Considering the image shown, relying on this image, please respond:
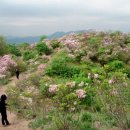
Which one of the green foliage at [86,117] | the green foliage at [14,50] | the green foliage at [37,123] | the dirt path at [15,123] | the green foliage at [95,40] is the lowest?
the dirt path at [15,123]

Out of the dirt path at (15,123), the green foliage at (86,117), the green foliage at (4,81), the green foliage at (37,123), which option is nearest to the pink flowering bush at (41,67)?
the green foliage at (4,81)

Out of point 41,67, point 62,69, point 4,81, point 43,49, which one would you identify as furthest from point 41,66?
point 43,49

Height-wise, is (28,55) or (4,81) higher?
(28,55)

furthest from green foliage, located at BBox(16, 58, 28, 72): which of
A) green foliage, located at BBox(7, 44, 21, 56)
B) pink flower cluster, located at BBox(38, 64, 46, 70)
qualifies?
green foliage, located at BBox(7, 44, 21, 56)

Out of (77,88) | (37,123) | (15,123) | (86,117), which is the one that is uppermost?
(77,88)

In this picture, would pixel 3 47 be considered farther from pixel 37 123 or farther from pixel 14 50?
pixel 37 123

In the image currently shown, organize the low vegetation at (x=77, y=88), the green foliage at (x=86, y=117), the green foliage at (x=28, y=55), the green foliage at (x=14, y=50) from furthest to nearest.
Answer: the green foliage at (x=14, y=50), the green foliage at (x=28, y=55), the green foliage at (x=86, y=117), the low vegetation at (x=77, y=88)

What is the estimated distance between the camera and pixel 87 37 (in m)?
31.6

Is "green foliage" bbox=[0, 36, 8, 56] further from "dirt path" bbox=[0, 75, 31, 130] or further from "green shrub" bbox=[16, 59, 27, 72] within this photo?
"dirt path" bbox=[0, 75, 31, 130]

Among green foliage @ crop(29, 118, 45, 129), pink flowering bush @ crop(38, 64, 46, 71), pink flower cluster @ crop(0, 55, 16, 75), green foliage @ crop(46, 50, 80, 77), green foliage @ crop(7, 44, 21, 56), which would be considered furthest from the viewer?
green foliage @ crop(7, 44, 21, 56)

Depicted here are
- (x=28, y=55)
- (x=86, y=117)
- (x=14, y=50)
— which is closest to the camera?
(x=86, y=117)

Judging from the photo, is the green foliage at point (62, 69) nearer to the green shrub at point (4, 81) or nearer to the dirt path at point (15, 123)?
the green shrub at point (4, 81)

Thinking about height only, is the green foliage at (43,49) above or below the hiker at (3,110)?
above

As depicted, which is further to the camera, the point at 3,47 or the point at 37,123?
the point at 3,47
